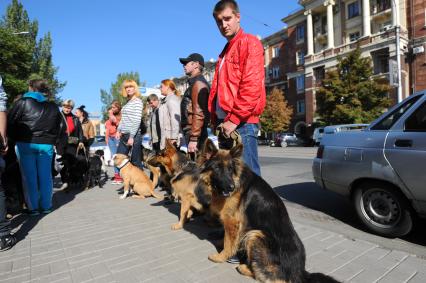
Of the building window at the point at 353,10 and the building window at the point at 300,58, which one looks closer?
the building window at the point at 353,10

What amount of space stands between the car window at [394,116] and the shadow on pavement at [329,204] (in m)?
1.29

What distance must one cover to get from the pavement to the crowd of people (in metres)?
0.63

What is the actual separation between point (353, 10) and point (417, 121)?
137 ft

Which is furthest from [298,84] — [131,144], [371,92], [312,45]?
[131,144]

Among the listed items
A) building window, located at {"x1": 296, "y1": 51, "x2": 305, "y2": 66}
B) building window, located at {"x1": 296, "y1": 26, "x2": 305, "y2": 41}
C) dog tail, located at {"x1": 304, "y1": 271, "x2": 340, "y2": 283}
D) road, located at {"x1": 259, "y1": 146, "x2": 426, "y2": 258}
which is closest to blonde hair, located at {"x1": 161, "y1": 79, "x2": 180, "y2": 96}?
road, located at {"x1": 259, "y1": 146, "x2": 426, "y2": 258}

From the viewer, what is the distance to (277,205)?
2.75m

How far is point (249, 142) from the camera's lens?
11.3 ft

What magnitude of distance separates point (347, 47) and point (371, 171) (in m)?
39.1

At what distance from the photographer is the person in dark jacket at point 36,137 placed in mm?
4902

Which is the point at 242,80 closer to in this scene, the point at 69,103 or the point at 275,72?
the point at 69,103

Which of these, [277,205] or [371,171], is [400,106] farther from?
[277,205]

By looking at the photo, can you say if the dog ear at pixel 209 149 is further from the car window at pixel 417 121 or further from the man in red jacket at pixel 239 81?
the car window at pixel 417 121

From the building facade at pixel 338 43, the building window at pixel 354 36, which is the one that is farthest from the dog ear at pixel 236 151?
the building window at pixel 354 36

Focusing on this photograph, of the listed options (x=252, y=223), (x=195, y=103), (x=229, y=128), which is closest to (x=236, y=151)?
(x=229, y=128)
